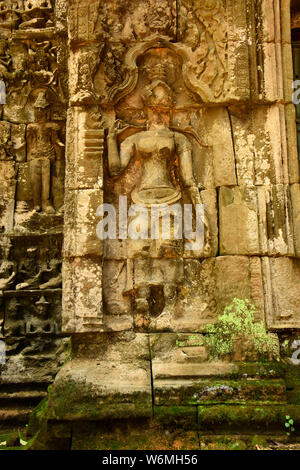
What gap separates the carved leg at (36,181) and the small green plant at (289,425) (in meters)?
5.07

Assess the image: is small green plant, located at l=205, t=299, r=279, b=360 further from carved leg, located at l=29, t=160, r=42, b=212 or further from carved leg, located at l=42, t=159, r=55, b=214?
carved leg, located at l=29, t=160, r=42, b=212

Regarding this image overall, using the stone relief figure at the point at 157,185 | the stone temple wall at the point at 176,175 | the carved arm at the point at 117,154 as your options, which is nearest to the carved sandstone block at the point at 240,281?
the stone temple wall at the point at 176,175

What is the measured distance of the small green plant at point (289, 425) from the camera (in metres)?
4.05

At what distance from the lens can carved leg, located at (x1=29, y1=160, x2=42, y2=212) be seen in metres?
7.26

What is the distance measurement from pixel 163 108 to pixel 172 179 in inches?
35.2

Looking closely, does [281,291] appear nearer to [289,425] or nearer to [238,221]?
[238,221]

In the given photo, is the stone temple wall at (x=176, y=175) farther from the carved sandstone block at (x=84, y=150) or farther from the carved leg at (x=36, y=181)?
the carved leg at (x=36, y=181)

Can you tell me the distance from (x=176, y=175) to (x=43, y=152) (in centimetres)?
319

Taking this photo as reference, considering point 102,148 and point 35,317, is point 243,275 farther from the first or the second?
point 35,317

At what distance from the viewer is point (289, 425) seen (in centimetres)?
409

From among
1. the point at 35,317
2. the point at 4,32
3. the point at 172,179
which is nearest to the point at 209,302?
the point at 172,179

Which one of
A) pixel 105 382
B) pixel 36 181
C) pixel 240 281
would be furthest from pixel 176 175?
pixel 36 181

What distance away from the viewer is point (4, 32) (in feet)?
25.5

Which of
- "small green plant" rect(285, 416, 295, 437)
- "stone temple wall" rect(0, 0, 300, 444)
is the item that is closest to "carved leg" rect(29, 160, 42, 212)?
"stone temple wall" rect(0, 0, 300, 444)
